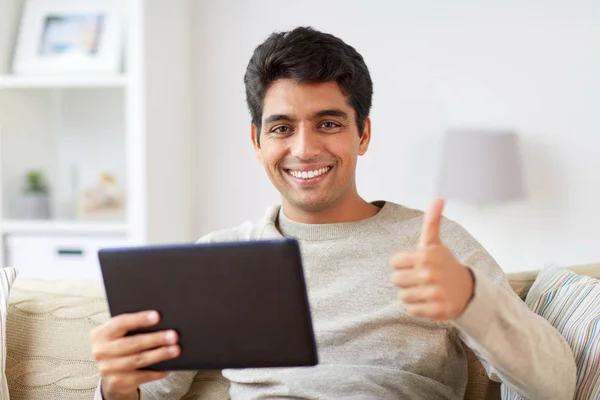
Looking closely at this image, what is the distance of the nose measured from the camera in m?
1.58

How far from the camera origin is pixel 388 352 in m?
1.48

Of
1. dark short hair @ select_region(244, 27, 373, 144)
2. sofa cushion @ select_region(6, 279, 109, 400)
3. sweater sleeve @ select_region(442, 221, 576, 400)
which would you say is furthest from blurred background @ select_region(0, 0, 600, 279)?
sweater sleeve @ select_region(442, 221, 576, 400)

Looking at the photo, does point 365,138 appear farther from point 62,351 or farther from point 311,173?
point 62,351

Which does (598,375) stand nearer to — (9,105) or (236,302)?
(236,302)

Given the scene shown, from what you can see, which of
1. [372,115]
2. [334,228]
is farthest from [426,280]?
[372,115]

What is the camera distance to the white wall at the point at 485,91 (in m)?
3.12

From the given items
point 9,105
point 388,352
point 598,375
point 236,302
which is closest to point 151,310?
point 236,302

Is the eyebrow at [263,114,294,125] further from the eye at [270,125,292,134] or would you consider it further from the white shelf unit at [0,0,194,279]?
the white shelf unit at [0,0,194,279]

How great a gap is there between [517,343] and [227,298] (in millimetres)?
424

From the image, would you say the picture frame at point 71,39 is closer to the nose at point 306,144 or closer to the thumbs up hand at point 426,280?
the nose at point 306,144

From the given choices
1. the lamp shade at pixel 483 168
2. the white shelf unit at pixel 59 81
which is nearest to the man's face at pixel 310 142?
the lamp shade at pixel 483 168

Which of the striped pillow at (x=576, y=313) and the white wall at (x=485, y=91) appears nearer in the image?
the striped pillow at (x=576, y=313)

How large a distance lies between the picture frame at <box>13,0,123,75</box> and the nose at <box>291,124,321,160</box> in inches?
66.2

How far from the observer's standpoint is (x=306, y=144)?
1.58 meters
